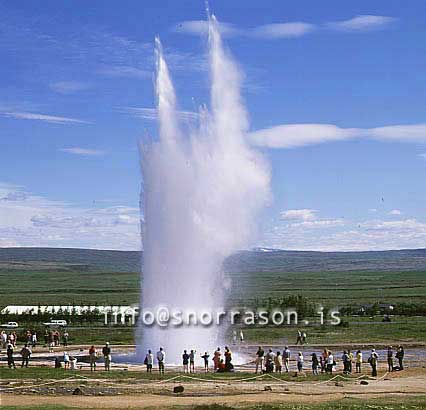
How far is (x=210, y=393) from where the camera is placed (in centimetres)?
2864

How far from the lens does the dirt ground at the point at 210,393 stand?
2620 centimetres

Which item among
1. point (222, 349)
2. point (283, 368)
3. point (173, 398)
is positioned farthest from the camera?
point (222, 349)

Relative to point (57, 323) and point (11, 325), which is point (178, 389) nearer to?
point (11, 325)

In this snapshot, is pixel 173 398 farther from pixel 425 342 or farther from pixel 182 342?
pixel 425 342

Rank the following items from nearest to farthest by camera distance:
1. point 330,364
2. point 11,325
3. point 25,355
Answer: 1. point 330,364
2. point 25,355
3. point 11,325

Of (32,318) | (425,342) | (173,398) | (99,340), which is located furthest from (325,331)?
(173,398)

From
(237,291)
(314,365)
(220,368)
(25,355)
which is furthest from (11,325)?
(237,291)

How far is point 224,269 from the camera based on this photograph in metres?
40.9

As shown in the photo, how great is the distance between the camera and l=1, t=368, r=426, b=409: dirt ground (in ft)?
86.0

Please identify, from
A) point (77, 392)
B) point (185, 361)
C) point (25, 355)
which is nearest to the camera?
point (77, 392)

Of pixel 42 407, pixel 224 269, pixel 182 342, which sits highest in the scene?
pixel 224 269

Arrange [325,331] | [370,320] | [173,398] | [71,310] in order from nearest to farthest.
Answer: [173,398] → [325,331] → [370,320] → [71,310]

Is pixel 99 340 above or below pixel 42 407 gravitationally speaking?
above

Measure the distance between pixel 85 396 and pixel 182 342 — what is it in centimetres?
1102
